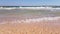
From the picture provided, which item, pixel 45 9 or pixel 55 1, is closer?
pixel 55 1

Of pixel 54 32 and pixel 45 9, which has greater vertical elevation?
pixel 54 32

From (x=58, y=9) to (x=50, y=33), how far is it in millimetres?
1290

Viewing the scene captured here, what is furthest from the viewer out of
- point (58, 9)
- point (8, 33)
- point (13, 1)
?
point (58, 9)

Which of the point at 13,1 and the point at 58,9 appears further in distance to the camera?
the point at 58,9

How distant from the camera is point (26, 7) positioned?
7.04 feet

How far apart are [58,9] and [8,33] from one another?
1.42m

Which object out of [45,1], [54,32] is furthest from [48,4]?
[54,32]

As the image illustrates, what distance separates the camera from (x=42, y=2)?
6.63 ft

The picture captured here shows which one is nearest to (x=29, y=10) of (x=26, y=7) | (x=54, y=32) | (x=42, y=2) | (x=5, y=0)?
(x=26, y=7)

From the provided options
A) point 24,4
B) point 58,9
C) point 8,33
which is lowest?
point 58,9

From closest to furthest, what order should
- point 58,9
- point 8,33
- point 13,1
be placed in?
point 8,33
point 13,1
point 58,9

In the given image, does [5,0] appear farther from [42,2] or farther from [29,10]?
[42,2]

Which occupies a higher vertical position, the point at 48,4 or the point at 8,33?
the point at 8,33

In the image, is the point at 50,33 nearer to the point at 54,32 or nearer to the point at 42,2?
the point at 54,32
